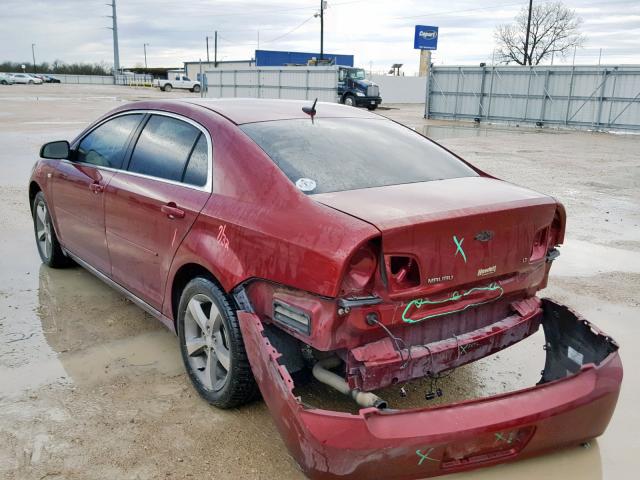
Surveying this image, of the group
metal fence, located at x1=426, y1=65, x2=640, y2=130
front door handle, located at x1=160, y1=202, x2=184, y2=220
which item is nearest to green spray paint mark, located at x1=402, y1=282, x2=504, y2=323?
front door handle, located at x1=160, y1=202, x2=184, y2=220

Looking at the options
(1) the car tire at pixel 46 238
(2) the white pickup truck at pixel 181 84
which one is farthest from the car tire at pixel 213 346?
(2) the white pickup truck at pixel 181 84

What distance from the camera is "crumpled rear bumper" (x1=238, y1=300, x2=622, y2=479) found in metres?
2.28

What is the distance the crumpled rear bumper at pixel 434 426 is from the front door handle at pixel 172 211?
0.80 meters

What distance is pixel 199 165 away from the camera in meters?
3.37

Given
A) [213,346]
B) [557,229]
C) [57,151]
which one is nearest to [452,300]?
[557,229]

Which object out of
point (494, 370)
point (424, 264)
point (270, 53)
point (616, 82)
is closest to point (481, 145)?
point (616, 82)

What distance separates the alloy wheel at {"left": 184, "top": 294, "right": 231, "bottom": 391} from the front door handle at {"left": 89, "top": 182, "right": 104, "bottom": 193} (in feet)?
4.39

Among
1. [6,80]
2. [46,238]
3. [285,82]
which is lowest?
[46,238]

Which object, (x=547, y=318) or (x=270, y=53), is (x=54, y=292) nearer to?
(x=547, y=318)

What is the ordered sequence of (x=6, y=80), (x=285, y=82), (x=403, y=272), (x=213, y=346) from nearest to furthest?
(x=403, y=272)
(x=213, y=346)
(x=285, y=82)
(x=6, y=80)

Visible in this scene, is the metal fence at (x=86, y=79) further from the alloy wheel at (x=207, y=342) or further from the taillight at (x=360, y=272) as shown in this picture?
the taillight at (x=360, y=272)

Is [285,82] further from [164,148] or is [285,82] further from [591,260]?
[164,148]

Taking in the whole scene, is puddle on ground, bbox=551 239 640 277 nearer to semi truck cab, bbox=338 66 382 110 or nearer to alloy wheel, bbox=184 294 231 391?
alloy wheel, bbox=184 294 231 391

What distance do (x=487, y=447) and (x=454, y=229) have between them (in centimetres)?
90
